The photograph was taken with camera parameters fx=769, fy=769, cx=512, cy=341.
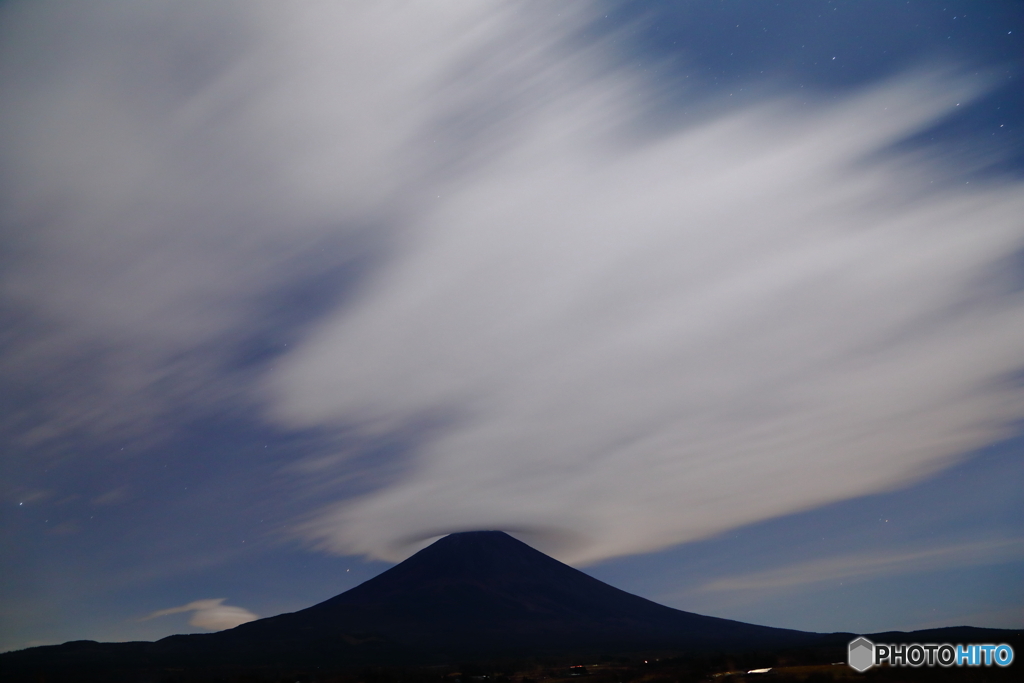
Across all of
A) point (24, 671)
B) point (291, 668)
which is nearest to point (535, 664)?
point (291, 668)

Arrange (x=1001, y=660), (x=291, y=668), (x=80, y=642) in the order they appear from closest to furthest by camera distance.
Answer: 1. (x=1001, y=660)
2. (x=291, y=668)
3. (x=80, y=642)

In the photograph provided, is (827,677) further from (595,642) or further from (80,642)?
Result: (80,642)

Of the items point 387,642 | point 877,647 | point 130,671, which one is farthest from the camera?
point 387,642

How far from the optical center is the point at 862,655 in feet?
188

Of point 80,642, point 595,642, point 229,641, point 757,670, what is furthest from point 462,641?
point 757,670

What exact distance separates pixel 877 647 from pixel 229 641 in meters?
178

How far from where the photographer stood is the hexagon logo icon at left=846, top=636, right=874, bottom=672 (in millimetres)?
54688

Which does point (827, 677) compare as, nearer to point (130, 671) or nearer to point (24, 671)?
point (130, 671)

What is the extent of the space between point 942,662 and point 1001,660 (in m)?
3.56

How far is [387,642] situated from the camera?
7495 inches

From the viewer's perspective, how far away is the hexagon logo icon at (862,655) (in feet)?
179

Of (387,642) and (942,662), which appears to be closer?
(942,662)

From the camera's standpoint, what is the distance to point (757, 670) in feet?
216

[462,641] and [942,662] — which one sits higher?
[942,662]
